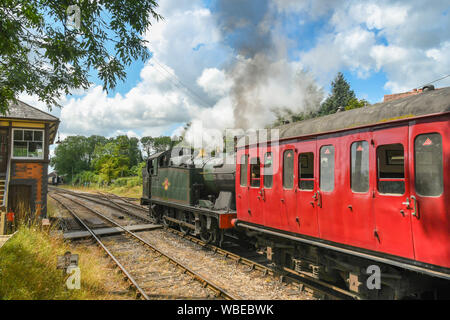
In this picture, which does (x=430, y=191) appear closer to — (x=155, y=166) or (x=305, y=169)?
(x=305, y=169)

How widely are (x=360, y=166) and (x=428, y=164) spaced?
0.98 meters

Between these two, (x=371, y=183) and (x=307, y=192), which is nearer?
(x=371, y=183)

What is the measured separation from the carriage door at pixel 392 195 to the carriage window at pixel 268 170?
2.36 meters

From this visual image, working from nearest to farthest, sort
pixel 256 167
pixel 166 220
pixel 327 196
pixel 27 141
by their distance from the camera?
pixel 327 196 → pixel 256 167 → pixel 166 220 → pixel 27 141

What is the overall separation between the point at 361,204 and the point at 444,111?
5.46 ft

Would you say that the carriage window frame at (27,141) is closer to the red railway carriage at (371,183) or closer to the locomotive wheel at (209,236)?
the locomotive wheel at (209,236)

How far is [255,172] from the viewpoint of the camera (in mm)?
7066

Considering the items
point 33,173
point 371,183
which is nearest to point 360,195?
point 371,183

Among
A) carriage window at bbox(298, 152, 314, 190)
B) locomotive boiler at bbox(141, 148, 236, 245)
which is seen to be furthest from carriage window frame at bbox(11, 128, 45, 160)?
carriage window at bbox(298, 152, 314, 190)

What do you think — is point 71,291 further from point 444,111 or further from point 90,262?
point 444,111

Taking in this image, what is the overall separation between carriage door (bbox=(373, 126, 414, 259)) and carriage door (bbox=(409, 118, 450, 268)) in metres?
0.09

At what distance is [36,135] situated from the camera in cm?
1465
